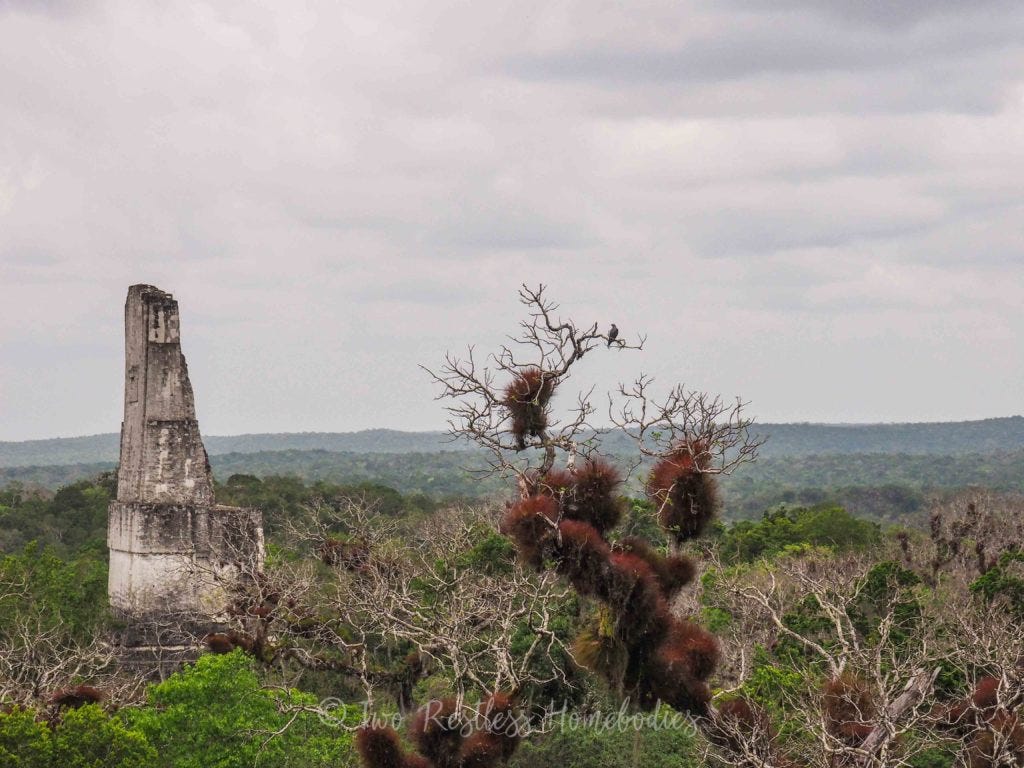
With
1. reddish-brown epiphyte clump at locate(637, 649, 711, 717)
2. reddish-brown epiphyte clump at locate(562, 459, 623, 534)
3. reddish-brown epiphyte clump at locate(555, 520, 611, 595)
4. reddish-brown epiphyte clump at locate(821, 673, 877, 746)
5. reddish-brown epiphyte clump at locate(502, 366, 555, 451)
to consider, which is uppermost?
reddish-brown epiphyte clump at locate(502, 366, 555, 451)

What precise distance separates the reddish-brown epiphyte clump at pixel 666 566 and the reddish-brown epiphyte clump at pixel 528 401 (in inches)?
48.7

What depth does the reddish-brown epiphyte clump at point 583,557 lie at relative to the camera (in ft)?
35.1

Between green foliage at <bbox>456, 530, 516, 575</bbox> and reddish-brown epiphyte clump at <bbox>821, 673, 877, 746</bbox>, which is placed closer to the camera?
reddish-brown epiphyte clump at <bbox>821, 673, 877, 746</bbox>

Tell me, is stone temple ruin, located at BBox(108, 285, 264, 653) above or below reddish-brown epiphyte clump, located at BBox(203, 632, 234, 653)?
above

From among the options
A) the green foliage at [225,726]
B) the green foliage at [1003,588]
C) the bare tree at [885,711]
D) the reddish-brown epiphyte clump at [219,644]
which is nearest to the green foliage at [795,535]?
the green foliage at [1003,588]

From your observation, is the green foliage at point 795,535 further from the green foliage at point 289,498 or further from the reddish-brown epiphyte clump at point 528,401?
the reddish-brown epiphyte clump at point 528,401

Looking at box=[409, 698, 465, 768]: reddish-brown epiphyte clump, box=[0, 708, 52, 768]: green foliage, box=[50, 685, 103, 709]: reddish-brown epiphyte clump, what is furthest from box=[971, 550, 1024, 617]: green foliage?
box=[0, 708, 52, 768]: green foliage

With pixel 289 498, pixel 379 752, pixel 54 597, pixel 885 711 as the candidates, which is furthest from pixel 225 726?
pixel 289 498

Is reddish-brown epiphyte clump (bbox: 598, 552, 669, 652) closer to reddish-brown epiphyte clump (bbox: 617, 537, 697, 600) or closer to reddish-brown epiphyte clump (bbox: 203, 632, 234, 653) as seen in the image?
reddish-brown epiphyte clump (bbox: 617, 537, 697, 600)

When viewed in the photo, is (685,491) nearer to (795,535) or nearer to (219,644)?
(219,644)

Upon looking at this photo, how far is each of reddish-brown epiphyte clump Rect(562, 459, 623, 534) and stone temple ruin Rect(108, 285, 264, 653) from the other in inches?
355

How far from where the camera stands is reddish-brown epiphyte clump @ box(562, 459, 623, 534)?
11133 mm

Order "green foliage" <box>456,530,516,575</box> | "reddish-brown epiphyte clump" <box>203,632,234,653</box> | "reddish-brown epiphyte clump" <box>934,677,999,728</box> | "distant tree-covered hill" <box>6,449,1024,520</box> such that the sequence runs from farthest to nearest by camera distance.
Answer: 1. "distant tree-covered hill" <box>6,449,1024,520</box>
2. "green foliage" <box>456,530,516,575</box>
3. "reddish-brown epiphyte clump" <box>203,632,234,653</box>
4. "reddish-brown epiphyte clump" <box>934,677,999,728</box>

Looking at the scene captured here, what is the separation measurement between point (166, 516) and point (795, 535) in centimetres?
1996
